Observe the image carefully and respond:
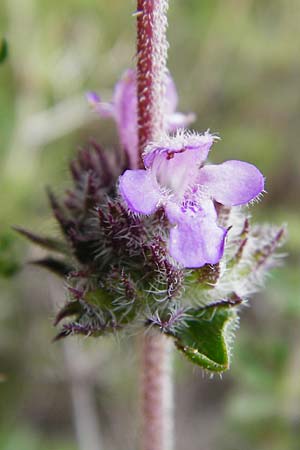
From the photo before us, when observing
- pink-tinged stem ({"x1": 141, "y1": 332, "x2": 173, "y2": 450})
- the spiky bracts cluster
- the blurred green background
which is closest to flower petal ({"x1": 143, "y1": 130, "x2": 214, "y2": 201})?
the spiky bracts cluster

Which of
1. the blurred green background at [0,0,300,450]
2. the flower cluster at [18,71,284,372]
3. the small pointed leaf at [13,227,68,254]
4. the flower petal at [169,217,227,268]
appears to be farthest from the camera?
the blurred green background at [0,0,300,450]

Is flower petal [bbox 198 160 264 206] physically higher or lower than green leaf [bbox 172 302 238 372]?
higher

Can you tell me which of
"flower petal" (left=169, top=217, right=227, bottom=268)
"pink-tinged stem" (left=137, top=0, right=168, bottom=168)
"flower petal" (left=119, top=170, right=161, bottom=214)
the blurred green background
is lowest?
the blurred green background

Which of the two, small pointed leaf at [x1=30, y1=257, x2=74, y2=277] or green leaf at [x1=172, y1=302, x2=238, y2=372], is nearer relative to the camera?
green leaf at [x1=172, y1=302, x2=238, y2=372]

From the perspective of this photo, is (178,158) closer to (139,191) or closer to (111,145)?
(139,191)

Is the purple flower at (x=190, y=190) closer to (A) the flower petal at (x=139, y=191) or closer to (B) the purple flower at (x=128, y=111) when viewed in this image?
(A) the flower petal at (x=139, y=191)

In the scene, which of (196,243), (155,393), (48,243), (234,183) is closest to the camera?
(196,243)

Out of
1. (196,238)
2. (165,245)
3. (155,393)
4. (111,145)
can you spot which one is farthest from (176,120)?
(111,145)

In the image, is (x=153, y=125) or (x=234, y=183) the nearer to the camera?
(x=234, y=183)

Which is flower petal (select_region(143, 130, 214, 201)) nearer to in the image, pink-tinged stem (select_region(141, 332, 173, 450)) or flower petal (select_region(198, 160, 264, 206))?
flower petal (select_region(198, 160, 264, 206))
